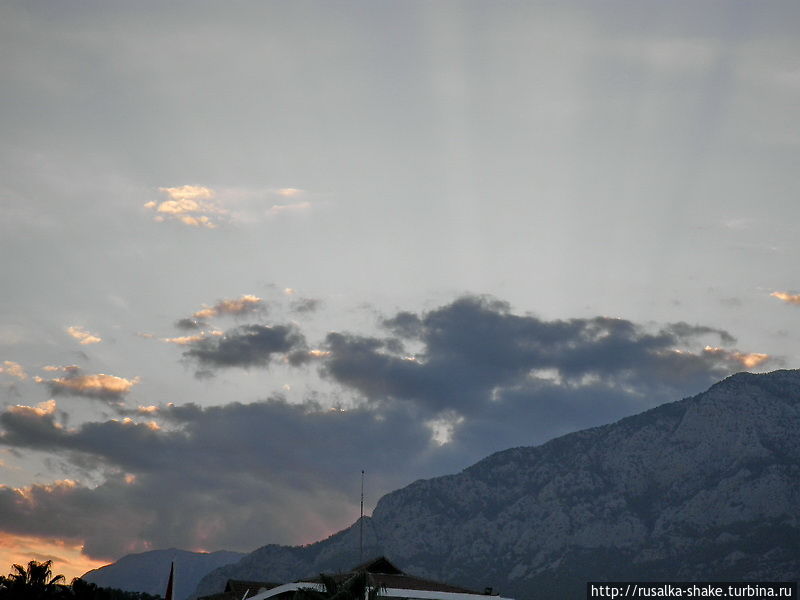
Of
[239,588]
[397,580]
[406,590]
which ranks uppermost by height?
[239,588]

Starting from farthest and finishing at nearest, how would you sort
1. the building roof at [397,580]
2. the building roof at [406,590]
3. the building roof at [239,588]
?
the building roof at [239,588]
the building roof at [397,580]
the building roof at [406,590]

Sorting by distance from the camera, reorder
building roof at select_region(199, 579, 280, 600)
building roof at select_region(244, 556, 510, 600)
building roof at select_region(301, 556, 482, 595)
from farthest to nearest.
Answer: building roof at select_region(199, 579, 280, 600), building roof at select_region(301, 556, 482, 595), building roof at select_region(244, 556, 510, 600)

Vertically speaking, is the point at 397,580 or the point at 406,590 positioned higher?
the point at 397,580

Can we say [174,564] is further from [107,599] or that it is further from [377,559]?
[107,599]

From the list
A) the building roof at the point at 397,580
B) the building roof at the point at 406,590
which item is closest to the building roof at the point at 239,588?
the building roof at the point at 397,580

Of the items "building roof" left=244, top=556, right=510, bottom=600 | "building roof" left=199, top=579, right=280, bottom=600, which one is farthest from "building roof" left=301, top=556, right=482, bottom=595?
"building roof" left=199, top=579, right=280, bottom=600

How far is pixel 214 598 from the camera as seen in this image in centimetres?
8894

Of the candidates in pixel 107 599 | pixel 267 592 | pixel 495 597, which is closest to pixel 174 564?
pixel 267 592

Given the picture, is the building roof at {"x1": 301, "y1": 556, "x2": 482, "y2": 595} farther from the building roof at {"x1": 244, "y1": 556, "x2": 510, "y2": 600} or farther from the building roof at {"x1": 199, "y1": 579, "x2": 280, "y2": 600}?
the building roof at {"x1": 199, "y1": 579, "x2": 280, "y2": 600}

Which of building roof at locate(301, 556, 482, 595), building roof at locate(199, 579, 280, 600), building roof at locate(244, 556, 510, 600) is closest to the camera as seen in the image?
building roof at locate(244, 556, 510, 600)

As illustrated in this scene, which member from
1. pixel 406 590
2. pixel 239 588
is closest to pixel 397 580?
pixel 406 590

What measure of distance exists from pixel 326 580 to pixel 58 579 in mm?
45746

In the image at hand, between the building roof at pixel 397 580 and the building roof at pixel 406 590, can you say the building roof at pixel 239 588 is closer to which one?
the building roof at pixel 397 580

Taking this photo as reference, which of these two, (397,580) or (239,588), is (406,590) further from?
(239,588)
